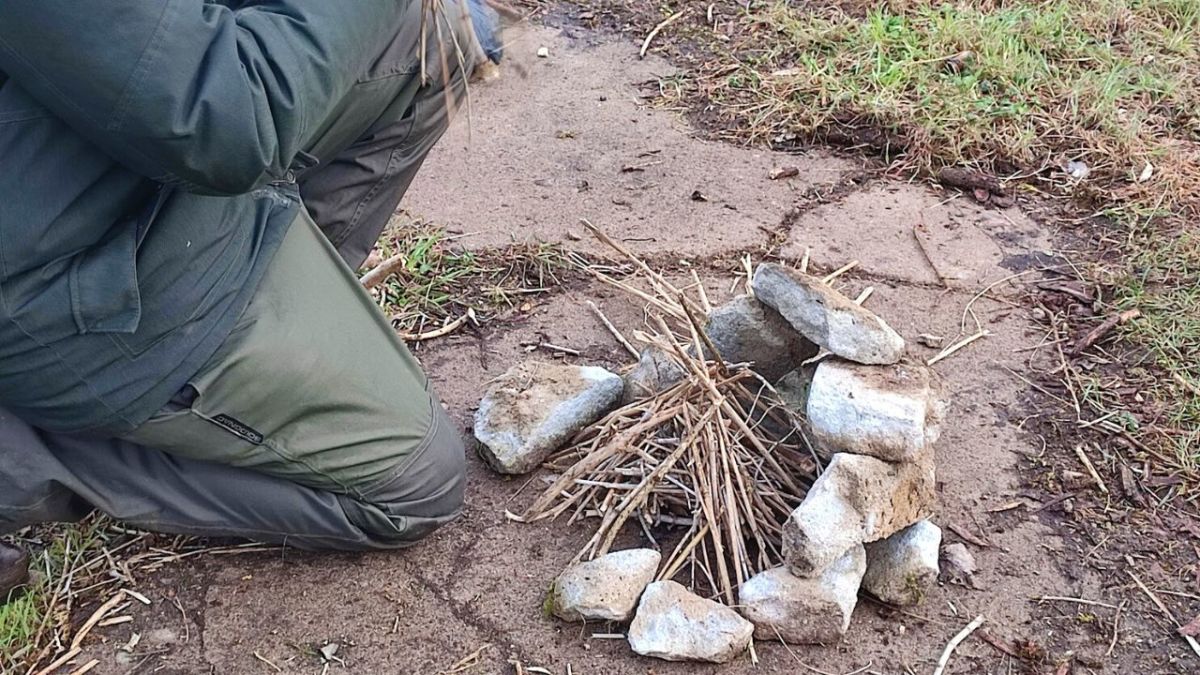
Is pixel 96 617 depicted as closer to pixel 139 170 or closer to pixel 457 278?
pixel 139 170

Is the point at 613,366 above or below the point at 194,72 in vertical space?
below

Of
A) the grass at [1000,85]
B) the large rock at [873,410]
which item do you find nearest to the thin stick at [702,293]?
the large rock at [873,410]

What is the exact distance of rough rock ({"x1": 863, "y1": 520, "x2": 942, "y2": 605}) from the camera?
212 centimetres

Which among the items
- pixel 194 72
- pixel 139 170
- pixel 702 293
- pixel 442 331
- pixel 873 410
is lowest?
pixel 442 331

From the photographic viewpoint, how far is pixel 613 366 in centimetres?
282

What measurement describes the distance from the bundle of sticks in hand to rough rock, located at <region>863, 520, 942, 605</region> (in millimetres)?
182

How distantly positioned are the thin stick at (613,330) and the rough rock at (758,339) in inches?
13.5

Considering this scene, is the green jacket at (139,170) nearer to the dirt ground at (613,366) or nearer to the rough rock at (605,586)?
the dirt ground at (613,366)

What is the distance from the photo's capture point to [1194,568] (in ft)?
7.48

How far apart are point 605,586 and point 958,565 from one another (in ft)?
2.31

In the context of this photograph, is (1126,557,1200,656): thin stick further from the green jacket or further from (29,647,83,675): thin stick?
(29,647,83,675): thin stick

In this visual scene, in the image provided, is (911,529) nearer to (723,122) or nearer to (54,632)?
(54,632)

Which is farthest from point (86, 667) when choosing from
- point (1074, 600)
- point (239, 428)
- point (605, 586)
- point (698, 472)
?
point (1074, 600)

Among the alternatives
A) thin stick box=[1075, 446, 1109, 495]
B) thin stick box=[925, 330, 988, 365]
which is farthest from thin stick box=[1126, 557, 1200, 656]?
thin stick box=[925, 330, 988, 365]
